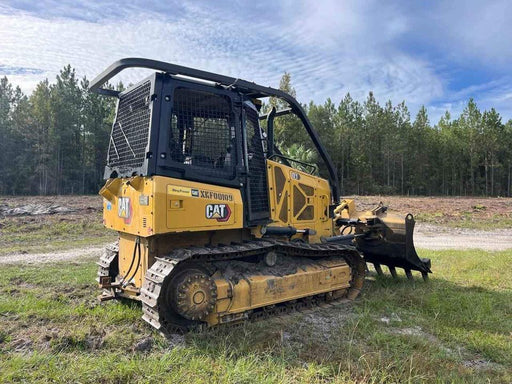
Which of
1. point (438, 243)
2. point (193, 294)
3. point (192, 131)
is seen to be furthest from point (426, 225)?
point (193, 294)

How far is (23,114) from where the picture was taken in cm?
4391

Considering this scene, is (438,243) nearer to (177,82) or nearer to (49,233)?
(177,82)

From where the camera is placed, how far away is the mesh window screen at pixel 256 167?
18.7 ft

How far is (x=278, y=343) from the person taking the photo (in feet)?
14.8

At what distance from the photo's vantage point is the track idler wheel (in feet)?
15.0

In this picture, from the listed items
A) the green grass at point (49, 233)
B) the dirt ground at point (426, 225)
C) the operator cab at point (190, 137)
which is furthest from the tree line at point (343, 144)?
the operator cab at point (190, 137)

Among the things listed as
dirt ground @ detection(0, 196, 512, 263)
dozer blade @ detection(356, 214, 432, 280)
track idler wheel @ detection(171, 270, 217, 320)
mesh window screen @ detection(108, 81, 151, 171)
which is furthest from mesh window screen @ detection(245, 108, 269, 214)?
dirt ground @ detection(0, 196, 512, 263)

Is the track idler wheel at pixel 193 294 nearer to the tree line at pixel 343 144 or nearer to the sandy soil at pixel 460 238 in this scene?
the sandy soil at pixel 460 238

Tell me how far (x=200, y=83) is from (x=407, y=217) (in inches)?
183

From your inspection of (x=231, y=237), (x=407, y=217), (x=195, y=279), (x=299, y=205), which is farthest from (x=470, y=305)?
(x=195, y=279)

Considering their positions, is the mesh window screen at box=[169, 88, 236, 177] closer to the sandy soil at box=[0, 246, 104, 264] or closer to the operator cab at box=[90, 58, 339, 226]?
the operator cab at box=[90, 58, 339, 226]

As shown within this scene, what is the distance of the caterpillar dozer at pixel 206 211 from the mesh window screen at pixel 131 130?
17 millimetres

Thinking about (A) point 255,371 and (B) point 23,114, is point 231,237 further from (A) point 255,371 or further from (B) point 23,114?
(B) point 23,114

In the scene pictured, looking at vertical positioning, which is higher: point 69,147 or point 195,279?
point 69,147
